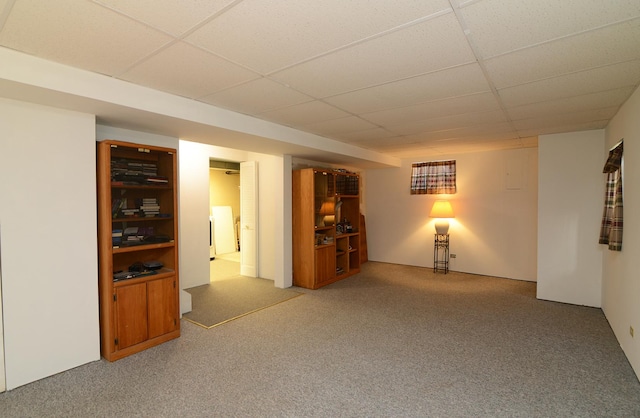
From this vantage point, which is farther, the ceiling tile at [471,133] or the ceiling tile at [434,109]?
the ceiling tile at [471,133]

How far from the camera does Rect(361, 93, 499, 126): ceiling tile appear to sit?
3047 mm

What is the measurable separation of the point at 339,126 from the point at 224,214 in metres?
5.08

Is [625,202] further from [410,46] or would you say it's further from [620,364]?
[410,46]

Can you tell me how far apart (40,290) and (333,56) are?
9.67 feet

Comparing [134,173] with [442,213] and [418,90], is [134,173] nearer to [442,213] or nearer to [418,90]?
[418,90]

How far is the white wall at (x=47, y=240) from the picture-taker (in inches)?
94.6

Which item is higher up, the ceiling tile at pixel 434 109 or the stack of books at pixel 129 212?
the ceiling tile at pixel 434 109

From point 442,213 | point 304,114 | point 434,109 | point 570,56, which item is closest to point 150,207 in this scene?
point 304,114

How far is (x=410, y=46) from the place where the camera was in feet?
6.57

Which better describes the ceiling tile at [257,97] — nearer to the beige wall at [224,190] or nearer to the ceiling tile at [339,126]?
the ceiling tile at [339,126]

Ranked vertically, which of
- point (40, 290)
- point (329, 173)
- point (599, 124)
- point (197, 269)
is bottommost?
point (197, 269)

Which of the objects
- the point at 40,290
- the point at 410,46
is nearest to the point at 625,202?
the point at 410,46

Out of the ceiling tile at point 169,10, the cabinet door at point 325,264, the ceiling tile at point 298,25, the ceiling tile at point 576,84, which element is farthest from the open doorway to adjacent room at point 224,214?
the ceiling tile at point 576,84

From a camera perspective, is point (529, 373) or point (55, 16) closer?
point (55, 16)
